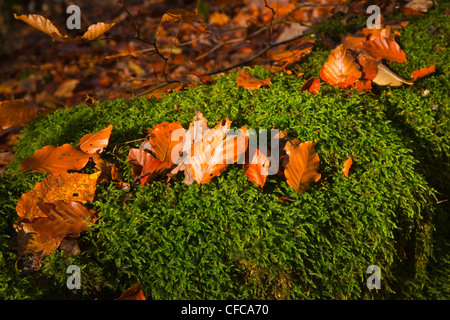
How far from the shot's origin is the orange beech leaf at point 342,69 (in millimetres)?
1950

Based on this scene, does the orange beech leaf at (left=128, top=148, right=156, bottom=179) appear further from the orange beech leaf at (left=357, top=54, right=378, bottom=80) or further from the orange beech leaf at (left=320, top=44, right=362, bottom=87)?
the orange beech leaf at (left=357, top=54, right=378, bottom=80)

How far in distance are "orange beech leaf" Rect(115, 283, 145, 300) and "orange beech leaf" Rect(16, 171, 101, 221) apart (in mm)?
445

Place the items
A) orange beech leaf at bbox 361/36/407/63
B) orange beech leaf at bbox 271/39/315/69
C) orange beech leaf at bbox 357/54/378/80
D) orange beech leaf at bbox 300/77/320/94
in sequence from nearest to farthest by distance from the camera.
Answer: orange beech leaf at bbox 300/77/320/94
orange beech leaf at bbox 357/54/378/80
orange beech leaf at bbox 361/36/407/63
orange beech leaf at bbox 271/39/315/69

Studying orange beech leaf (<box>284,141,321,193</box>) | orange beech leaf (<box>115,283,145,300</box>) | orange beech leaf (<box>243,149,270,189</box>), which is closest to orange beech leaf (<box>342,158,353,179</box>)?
orange beech leaf (<box>284,141,321,193</box>)

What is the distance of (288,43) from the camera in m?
3.11

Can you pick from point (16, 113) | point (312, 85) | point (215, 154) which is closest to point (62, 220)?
point (215, 154)

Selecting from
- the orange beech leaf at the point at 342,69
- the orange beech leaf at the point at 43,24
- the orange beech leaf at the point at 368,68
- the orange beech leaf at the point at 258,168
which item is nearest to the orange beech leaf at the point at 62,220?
the orange beech leaf at the point at 258,168

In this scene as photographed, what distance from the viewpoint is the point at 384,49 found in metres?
2.17

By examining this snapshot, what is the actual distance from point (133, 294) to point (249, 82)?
1333mm

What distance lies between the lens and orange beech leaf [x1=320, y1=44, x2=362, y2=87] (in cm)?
195

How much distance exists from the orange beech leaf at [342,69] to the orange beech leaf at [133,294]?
158 cm

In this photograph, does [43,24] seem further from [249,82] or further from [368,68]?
[368,68]

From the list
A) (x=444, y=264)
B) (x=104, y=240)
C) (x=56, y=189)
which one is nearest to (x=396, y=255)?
(x=444, y=264)

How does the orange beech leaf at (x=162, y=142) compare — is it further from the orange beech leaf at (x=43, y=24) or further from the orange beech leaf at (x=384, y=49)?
the orange beech leaf at (x=384, y=49)
